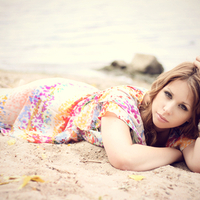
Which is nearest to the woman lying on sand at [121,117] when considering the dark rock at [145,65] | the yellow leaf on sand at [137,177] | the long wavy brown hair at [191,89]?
the long wavy brown hair at [191,89]

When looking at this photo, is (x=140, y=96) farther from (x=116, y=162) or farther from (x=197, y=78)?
(x=116, y=162)

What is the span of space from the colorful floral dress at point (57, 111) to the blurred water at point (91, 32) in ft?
18.1

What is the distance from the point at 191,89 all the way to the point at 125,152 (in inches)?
27.9

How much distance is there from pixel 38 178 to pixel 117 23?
899 centimetres

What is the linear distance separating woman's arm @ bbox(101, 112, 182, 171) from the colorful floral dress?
0.85ft

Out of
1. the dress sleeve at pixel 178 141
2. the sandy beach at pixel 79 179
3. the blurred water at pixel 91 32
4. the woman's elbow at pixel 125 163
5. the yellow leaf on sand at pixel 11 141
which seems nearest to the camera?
the sandy beach at pixel 79 179

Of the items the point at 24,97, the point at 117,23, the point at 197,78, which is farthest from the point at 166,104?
the point at 117,23

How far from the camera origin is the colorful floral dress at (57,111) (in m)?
1.90

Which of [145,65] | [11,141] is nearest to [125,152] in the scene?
[11,141]

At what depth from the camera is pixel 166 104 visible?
159 centimetres

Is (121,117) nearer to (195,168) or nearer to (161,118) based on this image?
A: (161,118)

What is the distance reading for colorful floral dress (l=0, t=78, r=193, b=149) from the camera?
1.90m

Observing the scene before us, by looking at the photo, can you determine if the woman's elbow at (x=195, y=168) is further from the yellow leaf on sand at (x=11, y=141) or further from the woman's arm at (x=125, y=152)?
the yellow leaf on sand at (x=11, y=141)

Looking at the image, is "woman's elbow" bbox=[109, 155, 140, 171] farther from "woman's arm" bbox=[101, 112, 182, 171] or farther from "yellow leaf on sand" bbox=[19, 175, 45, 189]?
"yellow leaf on sand" bbox=[19, 175, 45, 189]
